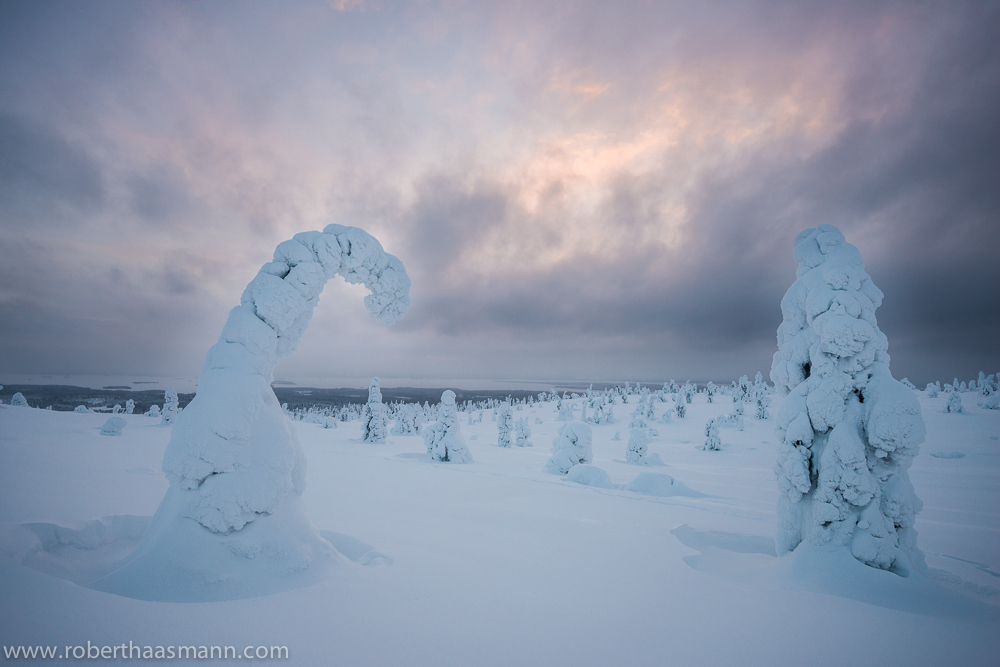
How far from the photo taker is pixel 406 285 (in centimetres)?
686

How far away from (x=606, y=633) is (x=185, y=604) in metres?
4.50

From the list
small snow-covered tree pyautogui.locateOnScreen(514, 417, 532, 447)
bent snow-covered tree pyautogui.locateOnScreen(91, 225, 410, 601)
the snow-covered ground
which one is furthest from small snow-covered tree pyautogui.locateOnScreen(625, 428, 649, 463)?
bent snow-covered tree pyautogui.locateOnScreen(91, 225, 410, 601)

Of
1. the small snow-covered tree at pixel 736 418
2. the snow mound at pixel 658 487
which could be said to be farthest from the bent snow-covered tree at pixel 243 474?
the small snow-covered tree at pixel 736 418

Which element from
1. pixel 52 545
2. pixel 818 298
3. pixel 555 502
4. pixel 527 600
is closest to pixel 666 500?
pixel 555 502

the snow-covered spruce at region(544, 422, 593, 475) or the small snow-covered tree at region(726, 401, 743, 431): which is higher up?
the small snow-covered tree at region(726, 401, 743, 431)

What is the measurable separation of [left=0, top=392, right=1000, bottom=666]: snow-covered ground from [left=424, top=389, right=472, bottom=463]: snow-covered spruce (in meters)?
11.0

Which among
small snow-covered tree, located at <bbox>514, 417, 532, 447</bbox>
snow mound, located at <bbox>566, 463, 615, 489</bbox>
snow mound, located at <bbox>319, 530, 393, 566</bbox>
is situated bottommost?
small snow-covered tree, located at <bbox>514, 417, 532, 447</bbox>

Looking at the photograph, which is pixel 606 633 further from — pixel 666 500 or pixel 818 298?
pixel 666 500

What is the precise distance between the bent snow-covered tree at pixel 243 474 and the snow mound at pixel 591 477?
11.4 meters

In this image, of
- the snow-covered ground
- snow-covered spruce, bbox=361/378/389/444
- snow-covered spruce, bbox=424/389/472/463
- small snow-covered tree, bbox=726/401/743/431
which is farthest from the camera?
small snow-covered tree, bbox=726/401/743/431

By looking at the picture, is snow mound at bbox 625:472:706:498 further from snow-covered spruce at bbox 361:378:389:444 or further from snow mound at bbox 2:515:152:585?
snow-covered spruce at bbox 361:378:389:444

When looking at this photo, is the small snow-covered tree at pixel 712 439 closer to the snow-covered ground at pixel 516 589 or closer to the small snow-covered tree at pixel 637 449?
the small snow-covered tree at pixel 637 449

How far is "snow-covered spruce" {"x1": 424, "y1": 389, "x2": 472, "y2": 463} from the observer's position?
70.9 ft

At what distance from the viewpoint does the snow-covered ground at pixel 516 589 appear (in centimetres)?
354
